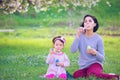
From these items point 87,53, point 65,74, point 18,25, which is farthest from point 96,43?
point 18,25

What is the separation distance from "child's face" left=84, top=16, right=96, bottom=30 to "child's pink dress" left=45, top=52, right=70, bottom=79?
0.36 meters

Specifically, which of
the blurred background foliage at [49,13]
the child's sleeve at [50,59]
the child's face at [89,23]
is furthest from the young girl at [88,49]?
the blurred background foliage at [49,13]

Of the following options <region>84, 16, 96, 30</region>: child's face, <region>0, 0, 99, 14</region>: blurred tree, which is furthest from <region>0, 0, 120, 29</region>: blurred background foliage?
<region>84, 16, 96, 30</region>: child's face

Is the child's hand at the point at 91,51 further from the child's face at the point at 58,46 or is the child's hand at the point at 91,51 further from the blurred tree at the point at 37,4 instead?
the blurred tree at the point at 37,4

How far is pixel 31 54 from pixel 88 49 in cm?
70

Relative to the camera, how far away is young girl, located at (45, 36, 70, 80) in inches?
142

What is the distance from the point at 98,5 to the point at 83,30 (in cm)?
67

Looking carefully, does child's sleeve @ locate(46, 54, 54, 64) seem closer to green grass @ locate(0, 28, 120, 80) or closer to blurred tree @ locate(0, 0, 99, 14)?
green grass @ locate(0, 28, 120, 80)

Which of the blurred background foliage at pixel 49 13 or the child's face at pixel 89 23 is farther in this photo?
the blurred background foliage at pixel 49 13

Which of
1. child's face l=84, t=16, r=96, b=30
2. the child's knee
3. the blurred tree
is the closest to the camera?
the child's knee

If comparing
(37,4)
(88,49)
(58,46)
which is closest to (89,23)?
(88,49)

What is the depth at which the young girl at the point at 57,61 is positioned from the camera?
360 centimetres

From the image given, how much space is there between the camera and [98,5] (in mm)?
4277

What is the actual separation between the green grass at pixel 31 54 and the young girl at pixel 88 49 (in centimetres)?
14
